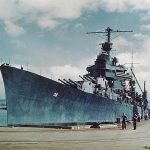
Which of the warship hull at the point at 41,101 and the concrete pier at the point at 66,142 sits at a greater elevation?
the warship hull at the point at 41,101

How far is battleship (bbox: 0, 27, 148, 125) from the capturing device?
2659 cm

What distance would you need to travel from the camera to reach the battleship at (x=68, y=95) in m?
26.6

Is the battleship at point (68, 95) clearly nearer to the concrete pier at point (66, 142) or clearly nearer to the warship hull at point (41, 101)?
the warship hull at point (41, 101)

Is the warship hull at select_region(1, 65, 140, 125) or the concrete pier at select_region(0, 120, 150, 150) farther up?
the warship hull at select_region(1, 65, 140, 125)

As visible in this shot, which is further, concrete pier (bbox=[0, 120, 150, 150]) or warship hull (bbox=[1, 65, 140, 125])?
warship hull (bbox=[1, 65, 140, 125])

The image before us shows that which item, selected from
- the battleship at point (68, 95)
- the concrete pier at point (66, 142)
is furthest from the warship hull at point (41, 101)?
the concrete pier at point (66, 142)

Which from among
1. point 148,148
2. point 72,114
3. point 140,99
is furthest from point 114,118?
point 148,148

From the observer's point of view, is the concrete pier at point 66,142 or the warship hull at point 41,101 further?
the warship hull at point 41,101

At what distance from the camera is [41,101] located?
28547 mm

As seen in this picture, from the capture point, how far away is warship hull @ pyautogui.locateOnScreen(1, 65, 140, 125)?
2652cm

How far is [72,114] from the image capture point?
3253cm

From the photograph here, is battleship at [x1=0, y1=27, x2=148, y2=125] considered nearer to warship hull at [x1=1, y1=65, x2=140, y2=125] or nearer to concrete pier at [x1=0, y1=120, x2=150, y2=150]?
warship hull at [x1=1, y1=65, x2=140, y2=125]

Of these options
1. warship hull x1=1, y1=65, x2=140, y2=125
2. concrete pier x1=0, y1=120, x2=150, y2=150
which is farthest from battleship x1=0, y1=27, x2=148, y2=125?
concrete pier x1=0, y1=120, x2=150, y2=150

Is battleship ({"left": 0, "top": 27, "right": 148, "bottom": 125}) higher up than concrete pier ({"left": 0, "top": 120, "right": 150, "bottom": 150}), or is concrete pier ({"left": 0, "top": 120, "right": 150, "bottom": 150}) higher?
battleship ({"left": 0, "top": 27, "right": 148, "bottom": 125})
